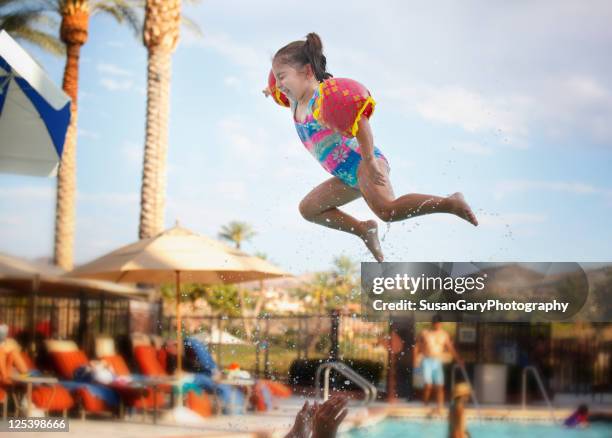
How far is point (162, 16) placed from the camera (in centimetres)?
1180

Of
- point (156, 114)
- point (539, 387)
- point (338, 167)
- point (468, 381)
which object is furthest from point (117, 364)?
point (338, 167)

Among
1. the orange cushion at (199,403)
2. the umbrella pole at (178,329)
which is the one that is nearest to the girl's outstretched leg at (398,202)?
the umbrella pole at (178,329)

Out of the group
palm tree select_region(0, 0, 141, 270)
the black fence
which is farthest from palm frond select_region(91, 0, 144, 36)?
the black fence

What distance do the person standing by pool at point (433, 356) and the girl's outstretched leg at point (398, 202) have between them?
118 inches

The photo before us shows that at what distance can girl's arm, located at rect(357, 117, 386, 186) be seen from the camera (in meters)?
3.66

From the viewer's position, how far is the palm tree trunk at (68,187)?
13.8 meters

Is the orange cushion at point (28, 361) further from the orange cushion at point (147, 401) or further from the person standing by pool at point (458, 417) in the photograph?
the person standing by pool at point (458, 417)

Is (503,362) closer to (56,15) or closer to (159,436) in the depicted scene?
(159,436)

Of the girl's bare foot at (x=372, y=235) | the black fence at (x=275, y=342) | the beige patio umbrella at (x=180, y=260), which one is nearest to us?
the girl's bare foot at (x=372, y=235)

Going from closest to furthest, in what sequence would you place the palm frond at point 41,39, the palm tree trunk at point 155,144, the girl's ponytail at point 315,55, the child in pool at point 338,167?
the child in pool at point 338,167
the girl's ponytail at point 315,55
the palm tree trunk at point 155,144
the palm frond at point 41,39

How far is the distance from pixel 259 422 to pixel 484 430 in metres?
2.36

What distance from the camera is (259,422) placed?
8133mm

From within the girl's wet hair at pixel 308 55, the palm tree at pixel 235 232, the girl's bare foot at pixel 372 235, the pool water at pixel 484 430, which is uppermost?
the palm tree at pixel 235 232

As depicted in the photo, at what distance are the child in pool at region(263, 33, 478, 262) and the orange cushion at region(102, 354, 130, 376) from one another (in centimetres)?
548
